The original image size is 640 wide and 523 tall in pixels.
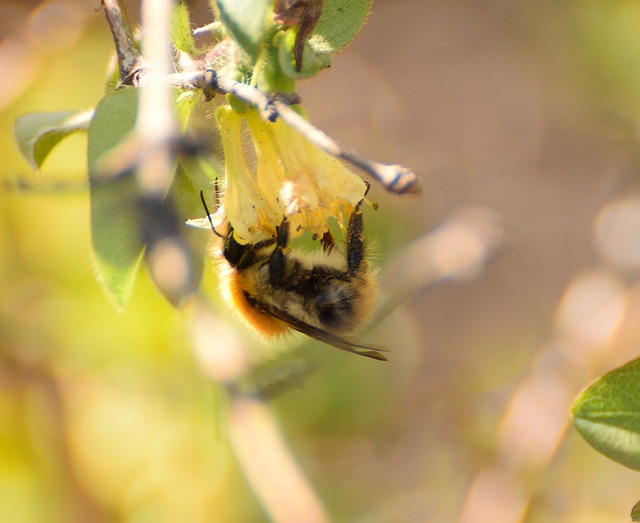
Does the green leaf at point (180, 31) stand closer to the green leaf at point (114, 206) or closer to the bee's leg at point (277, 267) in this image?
the green leaf at point (114, 206)

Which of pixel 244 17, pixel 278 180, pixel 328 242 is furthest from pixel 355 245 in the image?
pixel 244 17

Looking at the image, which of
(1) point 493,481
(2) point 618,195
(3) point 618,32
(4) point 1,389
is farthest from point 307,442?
(3) point 618,32

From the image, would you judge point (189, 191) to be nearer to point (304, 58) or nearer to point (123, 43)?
Result: point (123, 43)

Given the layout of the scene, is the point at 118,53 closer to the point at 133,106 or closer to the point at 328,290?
the point at 133,106

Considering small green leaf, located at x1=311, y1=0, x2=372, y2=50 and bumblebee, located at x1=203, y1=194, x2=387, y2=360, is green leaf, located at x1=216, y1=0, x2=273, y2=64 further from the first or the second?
bumblebee, located at x1=203, y1=194, x2=387, y2=360

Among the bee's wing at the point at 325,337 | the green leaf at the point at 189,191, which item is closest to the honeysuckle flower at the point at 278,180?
the green leaf at the point at 189,191

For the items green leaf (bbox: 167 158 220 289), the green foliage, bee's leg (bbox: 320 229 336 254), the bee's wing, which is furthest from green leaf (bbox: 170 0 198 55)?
the bee's wing
